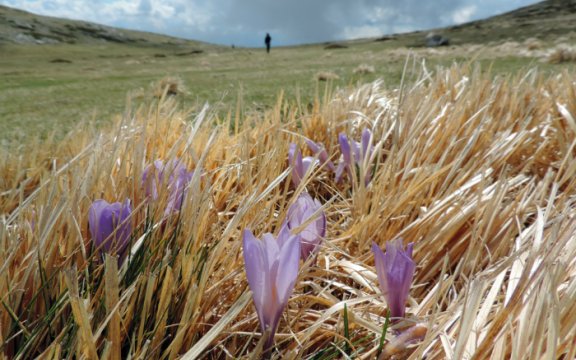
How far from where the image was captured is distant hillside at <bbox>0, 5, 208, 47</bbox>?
3406cm

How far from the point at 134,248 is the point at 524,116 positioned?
0.85m

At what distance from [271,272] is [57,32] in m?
43.5

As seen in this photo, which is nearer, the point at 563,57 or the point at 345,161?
the point at 345,161

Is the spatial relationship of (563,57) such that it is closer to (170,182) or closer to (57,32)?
(170,182)

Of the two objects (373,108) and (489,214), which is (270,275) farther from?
(373,108)

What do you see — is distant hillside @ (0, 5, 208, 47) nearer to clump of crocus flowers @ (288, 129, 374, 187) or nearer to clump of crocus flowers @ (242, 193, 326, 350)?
clump of crocus flowers @ (288, 129, 374, 187)

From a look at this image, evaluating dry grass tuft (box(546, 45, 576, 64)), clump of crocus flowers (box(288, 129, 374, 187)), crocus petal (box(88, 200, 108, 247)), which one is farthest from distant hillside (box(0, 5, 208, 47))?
crocus petal (box(88, 200, 108, 247))

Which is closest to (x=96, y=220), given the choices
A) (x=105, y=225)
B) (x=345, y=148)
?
(x=105, y=225)

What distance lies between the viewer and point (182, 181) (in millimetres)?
545

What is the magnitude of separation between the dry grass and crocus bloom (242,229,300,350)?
3 cm

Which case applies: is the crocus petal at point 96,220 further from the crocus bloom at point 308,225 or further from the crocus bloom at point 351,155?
the crocus bloom at point 351,155

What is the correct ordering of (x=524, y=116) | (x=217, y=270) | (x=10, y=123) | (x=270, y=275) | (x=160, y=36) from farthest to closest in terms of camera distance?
(x=160, y=36), (x=10, y=123), (x=524, y=116), (x=217, y=270), (x=270, y=275)

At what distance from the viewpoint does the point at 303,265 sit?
43cm

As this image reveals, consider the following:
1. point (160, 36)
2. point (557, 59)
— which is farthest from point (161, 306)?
point (160, 36)
